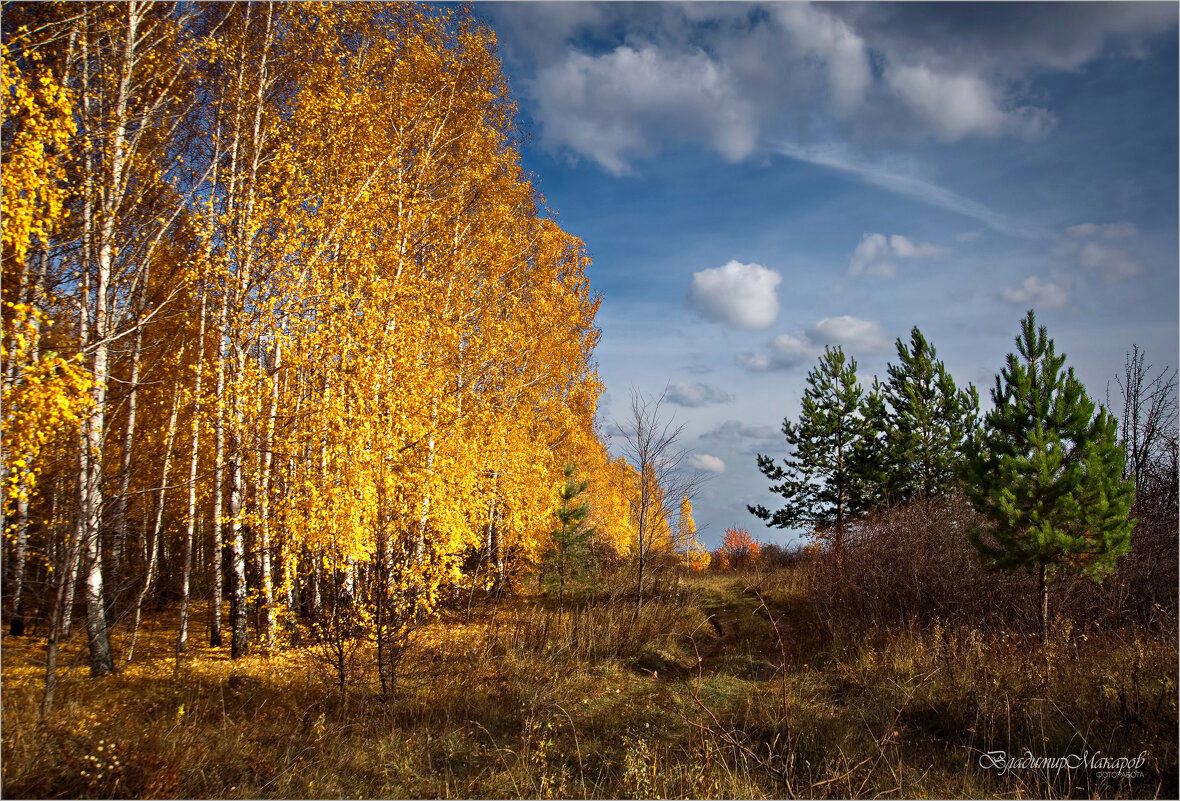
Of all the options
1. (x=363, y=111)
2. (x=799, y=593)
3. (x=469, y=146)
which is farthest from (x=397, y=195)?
(x=799, y=593)

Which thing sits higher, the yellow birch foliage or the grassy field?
the yellow birch foliage

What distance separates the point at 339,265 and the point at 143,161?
9.22 ft

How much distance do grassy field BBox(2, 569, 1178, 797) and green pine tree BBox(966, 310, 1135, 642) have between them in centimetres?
112

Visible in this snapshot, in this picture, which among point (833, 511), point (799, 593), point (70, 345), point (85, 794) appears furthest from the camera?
→ point (833, 511)

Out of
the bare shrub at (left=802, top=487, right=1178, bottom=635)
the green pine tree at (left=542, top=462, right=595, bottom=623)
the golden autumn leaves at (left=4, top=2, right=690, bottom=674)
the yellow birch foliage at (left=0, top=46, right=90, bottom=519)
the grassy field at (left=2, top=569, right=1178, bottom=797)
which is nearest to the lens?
the grassy field at (left=2, top=569, right=1178, bottom=797)

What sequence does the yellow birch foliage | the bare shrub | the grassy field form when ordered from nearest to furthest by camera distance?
the grassy field → the yellow birch foliage → the bare shrub

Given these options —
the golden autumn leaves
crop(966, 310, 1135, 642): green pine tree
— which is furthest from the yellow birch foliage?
crop(966, 310, 1135, 642): green pine tree

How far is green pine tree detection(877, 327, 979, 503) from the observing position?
17.0 meters

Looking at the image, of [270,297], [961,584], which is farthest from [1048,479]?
[270,297]

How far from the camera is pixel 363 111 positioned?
993 cm

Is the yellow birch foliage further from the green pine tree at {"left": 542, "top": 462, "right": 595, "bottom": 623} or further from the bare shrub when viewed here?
the bare shrub

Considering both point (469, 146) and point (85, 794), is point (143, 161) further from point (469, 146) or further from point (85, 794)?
point (85, 794)

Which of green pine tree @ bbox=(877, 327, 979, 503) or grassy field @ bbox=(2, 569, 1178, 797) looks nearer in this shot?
grassy field @ bbox=(2, 569, 1178, 797)

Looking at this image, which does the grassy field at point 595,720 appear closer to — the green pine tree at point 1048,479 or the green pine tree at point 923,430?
the green pine tree at point 1048,479
